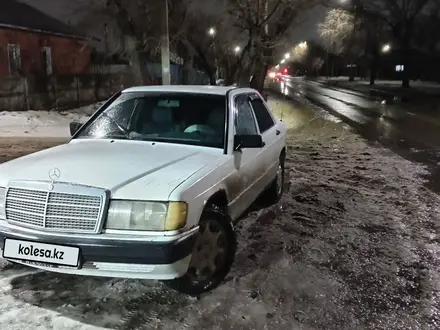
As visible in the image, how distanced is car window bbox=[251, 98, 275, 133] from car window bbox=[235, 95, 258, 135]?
212mm

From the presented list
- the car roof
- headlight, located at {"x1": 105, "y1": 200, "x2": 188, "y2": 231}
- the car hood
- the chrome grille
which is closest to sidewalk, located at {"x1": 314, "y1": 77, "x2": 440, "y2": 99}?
the car roof

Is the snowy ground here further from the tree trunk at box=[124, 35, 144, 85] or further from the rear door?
the tree trunk at box=[124, 35, 144, 85]

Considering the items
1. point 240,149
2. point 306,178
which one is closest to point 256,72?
point 306,178

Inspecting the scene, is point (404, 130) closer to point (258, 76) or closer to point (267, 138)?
point (258, 76)

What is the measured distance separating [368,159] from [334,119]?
26.5 feet

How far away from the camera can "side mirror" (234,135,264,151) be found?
4216mm

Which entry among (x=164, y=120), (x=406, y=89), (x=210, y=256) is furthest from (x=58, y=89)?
(x=406, y=89)

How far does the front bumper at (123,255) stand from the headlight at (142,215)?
0.09 meters

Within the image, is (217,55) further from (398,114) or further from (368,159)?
(368,159)

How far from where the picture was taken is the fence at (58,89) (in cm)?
1727

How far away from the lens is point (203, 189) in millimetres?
3451

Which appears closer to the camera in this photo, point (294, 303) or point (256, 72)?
point (294, 303)

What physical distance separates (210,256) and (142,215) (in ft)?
2.87

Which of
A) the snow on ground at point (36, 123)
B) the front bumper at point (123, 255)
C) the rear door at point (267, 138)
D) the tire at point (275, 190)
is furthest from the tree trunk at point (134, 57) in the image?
the front bumper at point (123, 255)
